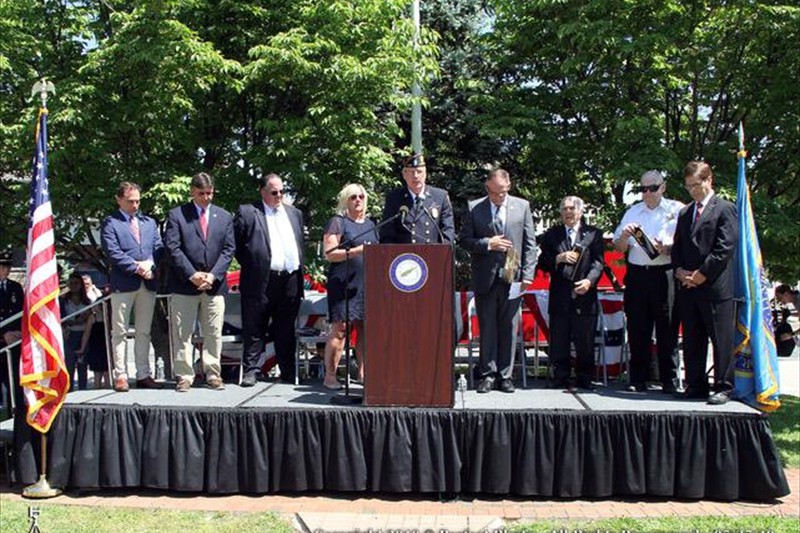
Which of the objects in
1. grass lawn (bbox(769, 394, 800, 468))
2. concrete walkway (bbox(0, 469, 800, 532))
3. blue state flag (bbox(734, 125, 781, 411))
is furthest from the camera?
grass lawn (bbox(769, 394, 800, 468))

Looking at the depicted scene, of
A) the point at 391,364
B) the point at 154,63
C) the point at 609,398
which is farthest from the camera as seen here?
the point at 154,63

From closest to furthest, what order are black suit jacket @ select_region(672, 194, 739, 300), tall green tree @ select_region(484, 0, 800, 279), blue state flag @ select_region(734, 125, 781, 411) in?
blue state flag @ select_region(734, 125, 781, 411) < black suit jacket @ select_region(672, 194, 739, 300) < tall green tree @ select_region(484, 0, 800, 279)

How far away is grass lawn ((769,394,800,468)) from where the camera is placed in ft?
23.8

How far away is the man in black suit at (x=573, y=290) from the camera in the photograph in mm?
6602

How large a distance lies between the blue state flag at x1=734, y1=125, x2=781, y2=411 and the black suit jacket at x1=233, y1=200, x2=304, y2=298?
152 inches

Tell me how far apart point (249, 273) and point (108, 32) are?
456 cm

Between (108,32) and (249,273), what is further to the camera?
(108,32)

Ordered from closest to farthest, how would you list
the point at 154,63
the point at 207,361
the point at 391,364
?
the point at 391,364
the point at 207,361
the point at 154,63

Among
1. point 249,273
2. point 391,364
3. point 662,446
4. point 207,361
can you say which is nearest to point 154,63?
point 249,273

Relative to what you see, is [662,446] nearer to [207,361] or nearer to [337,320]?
[337,320]

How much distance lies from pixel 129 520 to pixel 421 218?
10.5ft

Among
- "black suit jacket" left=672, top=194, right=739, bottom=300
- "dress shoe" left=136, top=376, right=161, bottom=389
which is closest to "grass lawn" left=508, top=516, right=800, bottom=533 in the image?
"black suit jacket" left=672, top=194, right=739, bottom=300

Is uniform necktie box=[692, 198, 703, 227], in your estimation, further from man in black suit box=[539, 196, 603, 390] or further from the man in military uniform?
the man in military uniform

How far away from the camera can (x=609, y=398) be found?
20.0 ft
